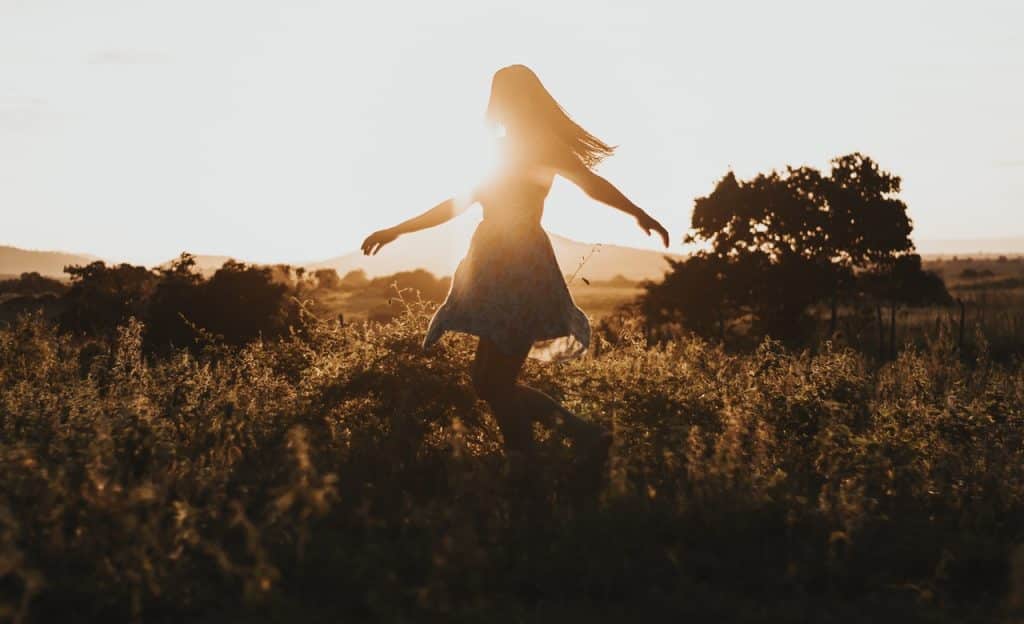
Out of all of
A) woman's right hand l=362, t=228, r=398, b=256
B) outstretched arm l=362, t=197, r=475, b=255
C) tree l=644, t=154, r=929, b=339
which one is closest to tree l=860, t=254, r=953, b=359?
tree l=644, t=154, r=929, b=339

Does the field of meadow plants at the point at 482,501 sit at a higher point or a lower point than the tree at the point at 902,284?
lower

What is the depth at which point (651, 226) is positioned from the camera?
19.5ft

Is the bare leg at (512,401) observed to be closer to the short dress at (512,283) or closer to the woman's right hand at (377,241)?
the short dress at (512,283)

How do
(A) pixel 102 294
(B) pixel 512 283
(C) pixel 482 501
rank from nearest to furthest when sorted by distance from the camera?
1. (C) pixel 482 501
2. (B) pixel 512 283
3. (A) pixel 102 294

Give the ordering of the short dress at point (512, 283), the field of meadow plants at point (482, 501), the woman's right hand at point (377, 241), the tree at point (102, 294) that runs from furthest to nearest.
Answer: the tree at point (102, 294) < the short dress at point (512, 283) < the woman's right hand at point (377, 241) < the field of meadow plants at point (482, 501)

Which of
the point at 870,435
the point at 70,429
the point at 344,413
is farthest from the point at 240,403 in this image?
the point at 870,435

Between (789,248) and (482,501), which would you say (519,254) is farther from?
(789,248)

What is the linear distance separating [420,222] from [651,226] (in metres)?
1.37

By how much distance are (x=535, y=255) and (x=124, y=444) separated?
2.67 metres

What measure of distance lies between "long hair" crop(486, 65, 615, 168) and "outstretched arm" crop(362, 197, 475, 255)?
567mm

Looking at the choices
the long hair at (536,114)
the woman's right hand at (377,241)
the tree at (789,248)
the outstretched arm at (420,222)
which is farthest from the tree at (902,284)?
the woman's right hand at (377,241)

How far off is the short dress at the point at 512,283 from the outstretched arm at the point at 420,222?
15 centimetres

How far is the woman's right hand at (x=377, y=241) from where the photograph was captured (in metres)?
5.85

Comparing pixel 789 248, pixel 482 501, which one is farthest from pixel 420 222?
pixel 789 248
